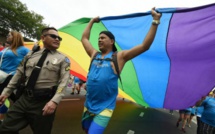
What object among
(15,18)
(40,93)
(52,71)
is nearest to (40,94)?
(40,93)

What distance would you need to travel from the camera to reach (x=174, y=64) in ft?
12.5

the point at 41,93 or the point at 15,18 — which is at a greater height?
the point at 15,18

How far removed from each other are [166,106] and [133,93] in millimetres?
815

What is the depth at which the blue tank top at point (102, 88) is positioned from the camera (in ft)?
7.92

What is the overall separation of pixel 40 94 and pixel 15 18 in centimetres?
3738

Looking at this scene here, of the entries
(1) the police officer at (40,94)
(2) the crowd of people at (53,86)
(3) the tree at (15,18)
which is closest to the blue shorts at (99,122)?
(2) the crowd of people at (53,86)

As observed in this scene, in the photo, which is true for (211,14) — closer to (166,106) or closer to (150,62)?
(150,62)

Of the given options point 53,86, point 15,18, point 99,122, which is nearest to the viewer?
point 99,122

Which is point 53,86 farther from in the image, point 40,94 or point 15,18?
point 15,18

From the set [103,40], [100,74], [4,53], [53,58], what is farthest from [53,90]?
[4,53]

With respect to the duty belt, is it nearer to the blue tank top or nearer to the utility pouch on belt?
the utility pouch on belt

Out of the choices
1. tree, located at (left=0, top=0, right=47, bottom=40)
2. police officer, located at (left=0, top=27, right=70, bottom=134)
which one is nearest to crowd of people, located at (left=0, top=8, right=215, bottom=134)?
police officer, located at (left=0, top=27, right=70, bottom=134)

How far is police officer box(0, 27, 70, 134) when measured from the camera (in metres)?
2.36

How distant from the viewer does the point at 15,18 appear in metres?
35.5
